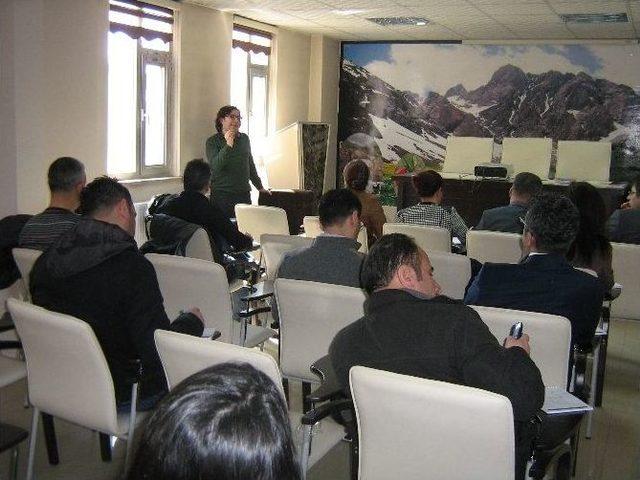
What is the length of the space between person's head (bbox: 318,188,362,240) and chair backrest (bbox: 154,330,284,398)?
1470mm

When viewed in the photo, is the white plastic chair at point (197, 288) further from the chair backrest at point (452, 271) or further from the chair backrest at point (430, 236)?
the chair backrest at point (430, 236)

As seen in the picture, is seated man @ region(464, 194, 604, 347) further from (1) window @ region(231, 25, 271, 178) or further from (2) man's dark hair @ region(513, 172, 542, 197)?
(1) window @ region(231, 25, 271, 178)

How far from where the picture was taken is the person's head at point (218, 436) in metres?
0.77

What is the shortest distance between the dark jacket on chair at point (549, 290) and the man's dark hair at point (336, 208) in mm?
810

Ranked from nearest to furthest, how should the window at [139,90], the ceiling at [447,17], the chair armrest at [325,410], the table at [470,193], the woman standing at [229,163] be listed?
the chair armrest at [325,410] < the window at [139,90] < the woman standing at [229,163] < the ceiling at [447,17] < the table at [470,193]

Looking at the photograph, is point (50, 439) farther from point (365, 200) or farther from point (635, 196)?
point (635, 196)

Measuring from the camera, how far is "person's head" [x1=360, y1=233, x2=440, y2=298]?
7.67 ft

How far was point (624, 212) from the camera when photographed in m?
5.54

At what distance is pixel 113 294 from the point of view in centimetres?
270

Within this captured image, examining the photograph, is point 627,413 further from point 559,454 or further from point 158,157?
point 158,157

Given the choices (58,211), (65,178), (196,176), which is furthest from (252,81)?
(58,211)

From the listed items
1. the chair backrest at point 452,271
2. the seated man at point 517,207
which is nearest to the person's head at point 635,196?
the seated man at point 517,207

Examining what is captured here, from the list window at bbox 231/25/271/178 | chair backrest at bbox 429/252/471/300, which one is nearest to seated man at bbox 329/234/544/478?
chair backrest at bbox 429/252/471/300

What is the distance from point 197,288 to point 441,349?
1.64 meters
